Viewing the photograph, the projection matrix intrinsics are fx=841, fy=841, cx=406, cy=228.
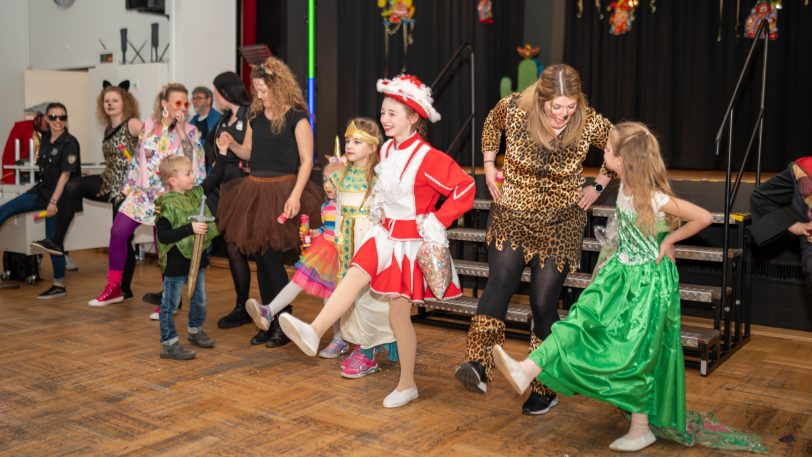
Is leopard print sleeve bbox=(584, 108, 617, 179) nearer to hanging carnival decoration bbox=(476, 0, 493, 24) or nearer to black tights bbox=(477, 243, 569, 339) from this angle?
black tights bbox=(477, 243, 569, 339)

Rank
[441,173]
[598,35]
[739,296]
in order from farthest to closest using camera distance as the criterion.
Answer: [598,35]
[739,296]
[441,173]

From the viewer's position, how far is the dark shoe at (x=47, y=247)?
20.1 feet

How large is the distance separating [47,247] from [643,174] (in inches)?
183

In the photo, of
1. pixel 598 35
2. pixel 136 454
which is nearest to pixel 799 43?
pixel 598 35

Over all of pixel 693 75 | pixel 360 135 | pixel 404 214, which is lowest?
pixel 404 214

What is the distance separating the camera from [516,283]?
11.5 feet

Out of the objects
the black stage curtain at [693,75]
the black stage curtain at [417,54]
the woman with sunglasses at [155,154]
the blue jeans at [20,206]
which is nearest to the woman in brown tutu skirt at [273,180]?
the woman with sunglasses at [155,154]

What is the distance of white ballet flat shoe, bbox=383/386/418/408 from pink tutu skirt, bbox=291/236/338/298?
99cm

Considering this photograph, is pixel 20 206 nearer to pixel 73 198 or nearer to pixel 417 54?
pixel 73 198

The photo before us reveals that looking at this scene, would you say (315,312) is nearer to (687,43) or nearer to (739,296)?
(739,296)

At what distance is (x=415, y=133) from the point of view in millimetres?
3695

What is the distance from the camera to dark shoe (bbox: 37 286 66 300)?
6.10m

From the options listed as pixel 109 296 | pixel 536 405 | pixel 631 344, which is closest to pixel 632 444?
pixel 631 344

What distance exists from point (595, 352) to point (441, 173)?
101 centimetres
